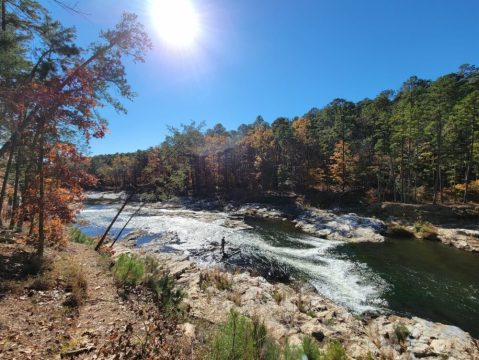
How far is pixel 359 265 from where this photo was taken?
16.3 meters

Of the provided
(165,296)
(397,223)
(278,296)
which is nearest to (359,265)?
(278,296)

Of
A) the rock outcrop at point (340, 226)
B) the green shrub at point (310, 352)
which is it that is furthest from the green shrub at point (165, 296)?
the rock outcrop at point (340, 226)

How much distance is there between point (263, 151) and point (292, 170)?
808 cm

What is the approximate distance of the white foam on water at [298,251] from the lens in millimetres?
12438

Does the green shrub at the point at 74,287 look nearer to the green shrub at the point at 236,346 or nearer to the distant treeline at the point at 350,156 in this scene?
the green shrub at the point at 236,346

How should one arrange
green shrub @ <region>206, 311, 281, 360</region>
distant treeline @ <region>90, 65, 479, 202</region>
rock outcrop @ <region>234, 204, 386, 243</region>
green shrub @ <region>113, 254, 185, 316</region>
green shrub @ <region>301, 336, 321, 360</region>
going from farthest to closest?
distant treeline @ <region>90, 65, 479, 202</region> < rock outcrop @ <region>234, 204, 386, 243</region> < green shrub @ <region>113, 254, 185, 316</region> < green shrub @ <region>301, 336, 321, 360</region> < green shrub @ <region>206, 311, 281, 360</region>

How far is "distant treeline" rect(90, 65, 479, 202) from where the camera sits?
83.8 ft

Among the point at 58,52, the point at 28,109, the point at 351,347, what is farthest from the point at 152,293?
the point at 58,52

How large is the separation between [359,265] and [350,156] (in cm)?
2920

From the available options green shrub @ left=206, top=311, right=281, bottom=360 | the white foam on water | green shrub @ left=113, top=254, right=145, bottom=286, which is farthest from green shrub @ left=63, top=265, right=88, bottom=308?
the white foam on water

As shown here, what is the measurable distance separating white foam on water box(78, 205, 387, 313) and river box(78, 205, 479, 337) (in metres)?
0.05

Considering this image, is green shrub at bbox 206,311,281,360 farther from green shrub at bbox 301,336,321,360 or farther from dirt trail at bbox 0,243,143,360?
dirt trail at bbox 0,243,143,360

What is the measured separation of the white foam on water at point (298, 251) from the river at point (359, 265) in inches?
1.8

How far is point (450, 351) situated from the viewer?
7.68 meters
